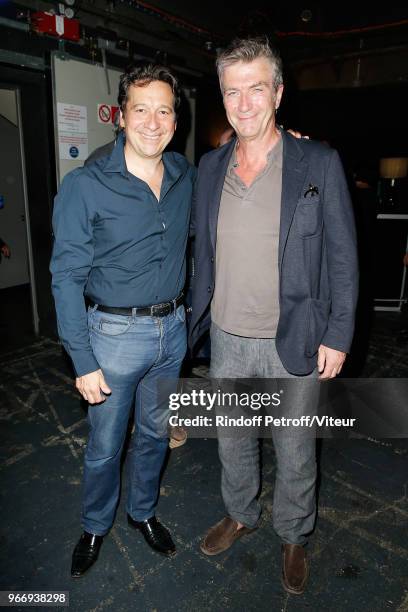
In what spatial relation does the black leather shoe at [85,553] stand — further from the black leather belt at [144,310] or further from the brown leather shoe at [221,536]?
the black leather belt at [144,310]

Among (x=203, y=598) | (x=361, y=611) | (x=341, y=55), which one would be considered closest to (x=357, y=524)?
(x=361, y=611)

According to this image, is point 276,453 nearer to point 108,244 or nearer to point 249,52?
point 108,244

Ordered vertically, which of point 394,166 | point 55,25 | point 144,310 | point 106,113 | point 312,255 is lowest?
point 144,310

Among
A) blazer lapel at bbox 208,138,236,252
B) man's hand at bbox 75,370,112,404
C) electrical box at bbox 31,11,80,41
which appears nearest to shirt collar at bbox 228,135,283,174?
blazer lapel at bbox 208,138,236,252

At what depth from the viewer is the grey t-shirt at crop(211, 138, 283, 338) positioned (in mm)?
1805

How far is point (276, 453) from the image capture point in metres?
1.98

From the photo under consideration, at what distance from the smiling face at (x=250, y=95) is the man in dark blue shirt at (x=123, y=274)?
25cm

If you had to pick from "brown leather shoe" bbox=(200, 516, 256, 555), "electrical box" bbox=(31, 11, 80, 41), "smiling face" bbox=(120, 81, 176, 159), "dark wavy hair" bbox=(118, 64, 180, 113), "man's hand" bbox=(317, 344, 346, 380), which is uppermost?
"electrical box" bbox=(31, 11, 80, 41)

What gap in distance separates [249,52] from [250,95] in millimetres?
157

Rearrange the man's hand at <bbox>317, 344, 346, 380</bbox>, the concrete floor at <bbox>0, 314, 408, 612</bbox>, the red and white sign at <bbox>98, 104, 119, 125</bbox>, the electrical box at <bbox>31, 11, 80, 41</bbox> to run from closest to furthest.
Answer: the man's hand at <bbox>317, 344, 346, 380</bbox>
the concrete floor at <bbox>0, 314, 408, 612</bbox>
the electrical box at <bbox>31, 11, 80, 41</bbox>
the red and white sign at <bbox>98, 104, 119, 125</bbox>

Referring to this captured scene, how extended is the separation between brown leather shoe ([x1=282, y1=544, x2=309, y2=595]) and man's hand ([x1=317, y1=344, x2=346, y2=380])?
89 cm

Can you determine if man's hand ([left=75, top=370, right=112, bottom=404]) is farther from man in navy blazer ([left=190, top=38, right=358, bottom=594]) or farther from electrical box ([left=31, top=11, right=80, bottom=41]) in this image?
electrical box ([left=31, top=11, right=80, bottom=41])

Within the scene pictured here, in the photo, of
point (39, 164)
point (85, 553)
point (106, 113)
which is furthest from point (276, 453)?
point (106, 113)

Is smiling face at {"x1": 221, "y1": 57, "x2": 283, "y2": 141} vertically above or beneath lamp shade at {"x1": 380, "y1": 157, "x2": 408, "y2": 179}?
beneath
